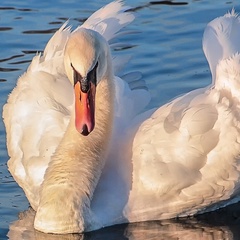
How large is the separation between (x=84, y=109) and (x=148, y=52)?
14.4ft

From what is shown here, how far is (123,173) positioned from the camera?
8344 mm

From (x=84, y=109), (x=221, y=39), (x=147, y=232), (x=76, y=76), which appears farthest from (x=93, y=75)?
(x=221, y=39)

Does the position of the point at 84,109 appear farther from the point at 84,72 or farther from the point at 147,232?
the point at 147,232

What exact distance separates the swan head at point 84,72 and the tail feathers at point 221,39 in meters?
1.21

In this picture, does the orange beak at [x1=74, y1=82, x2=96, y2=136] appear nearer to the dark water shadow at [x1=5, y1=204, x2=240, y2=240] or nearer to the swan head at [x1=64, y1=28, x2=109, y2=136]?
the swan head at [x1=64, y1=28, x2=109, y2=136]

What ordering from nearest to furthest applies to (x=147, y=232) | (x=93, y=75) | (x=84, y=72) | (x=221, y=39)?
(x=84, y=72) → (x=93, y=75) → (x=147, y=232) → (x=221, y=39)

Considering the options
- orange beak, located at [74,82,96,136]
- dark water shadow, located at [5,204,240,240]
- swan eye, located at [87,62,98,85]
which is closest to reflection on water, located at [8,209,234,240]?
dark water shadow, located at [5,204,240,240]

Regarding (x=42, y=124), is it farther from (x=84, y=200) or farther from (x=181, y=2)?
(x=181, y=2)

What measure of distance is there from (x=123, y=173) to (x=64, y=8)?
17.5 feet

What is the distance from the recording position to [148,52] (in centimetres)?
1191

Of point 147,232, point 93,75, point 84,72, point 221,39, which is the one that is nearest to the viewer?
point 84,72

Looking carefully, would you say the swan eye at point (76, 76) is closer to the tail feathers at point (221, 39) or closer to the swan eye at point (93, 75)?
the swan eye at point (93, 75)

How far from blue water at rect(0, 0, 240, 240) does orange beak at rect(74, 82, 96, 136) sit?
0.95 m

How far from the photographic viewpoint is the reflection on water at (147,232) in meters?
8.10
